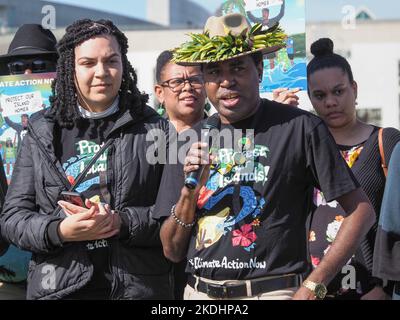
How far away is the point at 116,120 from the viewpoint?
157 inches

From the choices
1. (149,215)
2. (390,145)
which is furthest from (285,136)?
(390,145)

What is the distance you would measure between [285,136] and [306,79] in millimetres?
1352

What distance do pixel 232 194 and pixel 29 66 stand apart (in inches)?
94.3

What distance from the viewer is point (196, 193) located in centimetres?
338

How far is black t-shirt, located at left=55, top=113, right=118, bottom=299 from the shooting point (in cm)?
377

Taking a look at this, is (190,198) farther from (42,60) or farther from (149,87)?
(149,87)

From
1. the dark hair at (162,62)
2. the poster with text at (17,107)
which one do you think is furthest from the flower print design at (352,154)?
the poster with text at (17,107)

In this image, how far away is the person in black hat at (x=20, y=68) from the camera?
4582 millimetres

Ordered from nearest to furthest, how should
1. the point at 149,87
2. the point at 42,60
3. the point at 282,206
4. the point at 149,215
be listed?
the point at 282,206 → the point at 149,215 → the point at 42,60 → the point at 149,87

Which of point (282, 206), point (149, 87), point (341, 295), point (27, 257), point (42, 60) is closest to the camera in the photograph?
point (282, 206)

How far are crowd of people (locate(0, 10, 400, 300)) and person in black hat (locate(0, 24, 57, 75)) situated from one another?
3.71 ft

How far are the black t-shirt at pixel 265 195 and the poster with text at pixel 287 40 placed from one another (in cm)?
117

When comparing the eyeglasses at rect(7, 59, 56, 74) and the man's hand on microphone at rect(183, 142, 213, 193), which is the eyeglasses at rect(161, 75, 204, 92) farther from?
the man's hand on microphone at rect(183, 142, 213, 193)

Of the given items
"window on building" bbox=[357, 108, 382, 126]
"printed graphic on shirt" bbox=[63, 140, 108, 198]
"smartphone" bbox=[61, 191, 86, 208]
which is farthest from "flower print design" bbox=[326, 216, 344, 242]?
"window on building" bbox=[357, 108, 382, 126]
